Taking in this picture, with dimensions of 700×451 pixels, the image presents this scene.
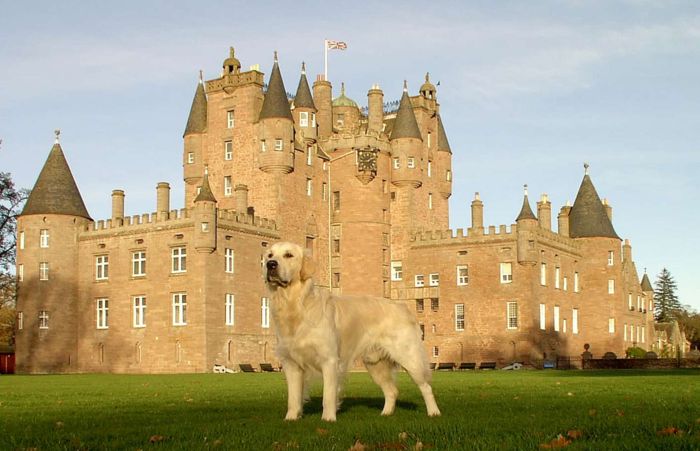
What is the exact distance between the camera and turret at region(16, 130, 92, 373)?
185 ft

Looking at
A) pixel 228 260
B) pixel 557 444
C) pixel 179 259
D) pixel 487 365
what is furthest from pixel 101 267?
pixel 557 444

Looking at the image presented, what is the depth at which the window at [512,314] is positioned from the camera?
199 feet

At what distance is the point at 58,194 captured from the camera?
5775 centimetres

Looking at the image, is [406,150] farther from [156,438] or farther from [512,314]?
[156,438]

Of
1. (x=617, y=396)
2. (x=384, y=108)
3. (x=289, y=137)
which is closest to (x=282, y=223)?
(x=289, y=137)


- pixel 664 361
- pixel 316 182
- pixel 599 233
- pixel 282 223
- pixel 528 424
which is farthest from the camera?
pixel 599 233

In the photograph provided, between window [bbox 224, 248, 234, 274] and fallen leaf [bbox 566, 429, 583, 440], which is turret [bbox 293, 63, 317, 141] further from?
fallen leaf [bbox 566, 429, 583, 440]

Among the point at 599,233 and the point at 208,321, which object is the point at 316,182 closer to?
the point at 208,321

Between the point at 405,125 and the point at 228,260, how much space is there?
60.9 feet

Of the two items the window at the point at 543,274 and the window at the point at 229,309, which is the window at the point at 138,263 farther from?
the window at the point at 543,274

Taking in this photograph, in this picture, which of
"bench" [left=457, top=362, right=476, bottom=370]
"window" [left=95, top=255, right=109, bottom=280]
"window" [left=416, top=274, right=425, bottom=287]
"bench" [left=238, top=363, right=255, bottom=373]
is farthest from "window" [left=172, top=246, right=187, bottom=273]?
"bench" [left=457, top=362, right=476, bottom=370]

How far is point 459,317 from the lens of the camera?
2467 inches

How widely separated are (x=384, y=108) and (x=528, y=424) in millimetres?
64741

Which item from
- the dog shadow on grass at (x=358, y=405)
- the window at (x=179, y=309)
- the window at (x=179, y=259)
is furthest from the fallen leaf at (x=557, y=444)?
the window at (x=179, y=259)
